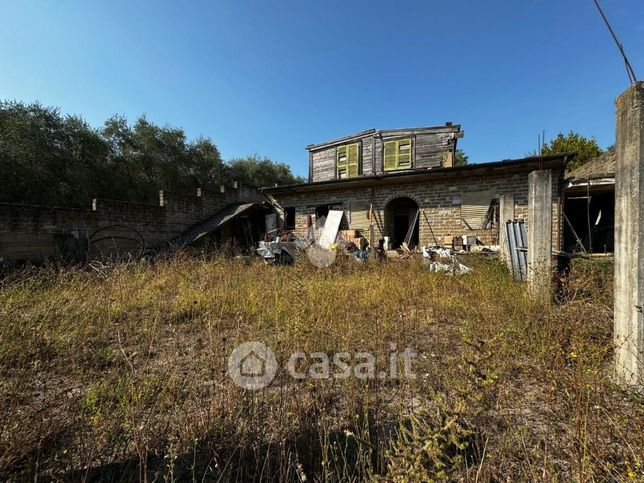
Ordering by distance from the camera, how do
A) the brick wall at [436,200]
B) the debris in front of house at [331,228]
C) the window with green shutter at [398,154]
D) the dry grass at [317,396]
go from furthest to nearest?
the window with green shutter at [398,154]
the debris in front of house at [331,228]
the brick wall at [436,200]
the dry grass at [317,396]

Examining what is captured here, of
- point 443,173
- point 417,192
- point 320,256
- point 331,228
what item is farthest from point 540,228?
point 331,228

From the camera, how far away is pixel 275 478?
1.45 meters

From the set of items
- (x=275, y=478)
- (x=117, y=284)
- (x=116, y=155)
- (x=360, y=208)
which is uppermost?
(x=116, y=155)

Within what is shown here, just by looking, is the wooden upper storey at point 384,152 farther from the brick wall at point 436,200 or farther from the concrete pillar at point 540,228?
the concrete pillar at point 540,228

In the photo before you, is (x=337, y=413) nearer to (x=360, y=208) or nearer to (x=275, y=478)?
(x=275, y=478)

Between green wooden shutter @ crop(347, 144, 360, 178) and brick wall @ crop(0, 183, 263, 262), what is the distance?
7835 mm

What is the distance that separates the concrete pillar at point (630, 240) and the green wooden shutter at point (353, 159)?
15.3 metres

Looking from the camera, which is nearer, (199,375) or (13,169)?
(199,375)

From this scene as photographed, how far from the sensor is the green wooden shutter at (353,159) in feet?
56.0

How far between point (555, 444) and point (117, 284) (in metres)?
6.01

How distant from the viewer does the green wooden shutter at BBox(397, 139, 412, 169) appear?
1557cm

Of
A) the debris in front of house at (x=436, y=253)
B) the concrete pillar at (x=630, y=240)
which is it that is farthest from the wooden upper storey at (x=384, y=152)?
the concrete pillar at (x=630, y=240)

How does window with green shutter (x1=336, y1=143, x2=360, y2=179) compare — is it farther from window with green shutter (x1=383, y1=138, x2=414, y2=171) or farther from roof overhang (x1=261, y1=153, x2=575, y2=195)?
roof overhang (x1=261, y1=153, x2=575, y2=195)

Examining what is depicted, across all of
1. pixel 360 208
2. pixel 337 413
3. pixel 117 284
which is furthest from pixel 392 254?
pixel 337 413
